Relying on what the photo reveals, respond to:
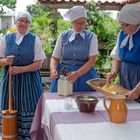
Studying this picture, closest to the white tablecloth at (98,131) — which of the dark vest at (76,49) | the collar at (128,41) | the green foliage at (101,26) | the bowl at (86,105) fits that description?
the bowl at (86,105)

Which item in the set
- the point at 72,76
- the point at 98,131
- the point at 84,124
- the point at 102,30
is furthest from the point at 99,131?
the point at 102,30

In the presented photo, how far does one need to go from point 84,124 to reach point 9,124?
1286 mm

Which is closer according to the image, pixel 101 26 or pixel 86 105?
pixel 86 105

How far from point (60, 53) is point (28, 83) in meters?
0.43

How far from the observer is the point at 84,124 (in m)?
1.65

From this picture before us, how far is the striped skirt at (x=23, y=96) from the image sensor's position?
288 centimetres

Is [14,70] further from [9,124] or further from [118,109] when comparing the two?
[118,109]

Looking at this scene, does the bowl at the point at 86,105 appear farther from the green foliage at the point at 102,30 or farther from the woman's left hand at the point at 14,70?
the green foliage at the point at 102,30

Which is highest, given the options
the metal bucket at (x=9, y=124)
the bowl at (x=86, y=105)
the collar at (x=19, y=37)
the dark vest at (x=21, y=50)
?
the collar at (x=19, y=37)

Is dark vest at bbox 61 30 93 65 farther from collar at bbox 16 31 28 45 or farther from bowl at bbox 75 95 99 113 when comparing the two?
bowl at bbox 75 95 99 113

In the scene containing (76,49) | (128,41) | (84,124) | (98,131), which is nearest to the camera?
(98,131)

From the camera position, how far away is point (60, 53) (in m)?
2.71

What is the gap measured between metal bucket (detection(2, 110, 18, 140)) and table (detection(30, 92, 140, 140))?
59 centimetres

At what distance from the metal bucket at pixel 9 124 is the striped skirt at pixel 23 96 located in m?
0.12
